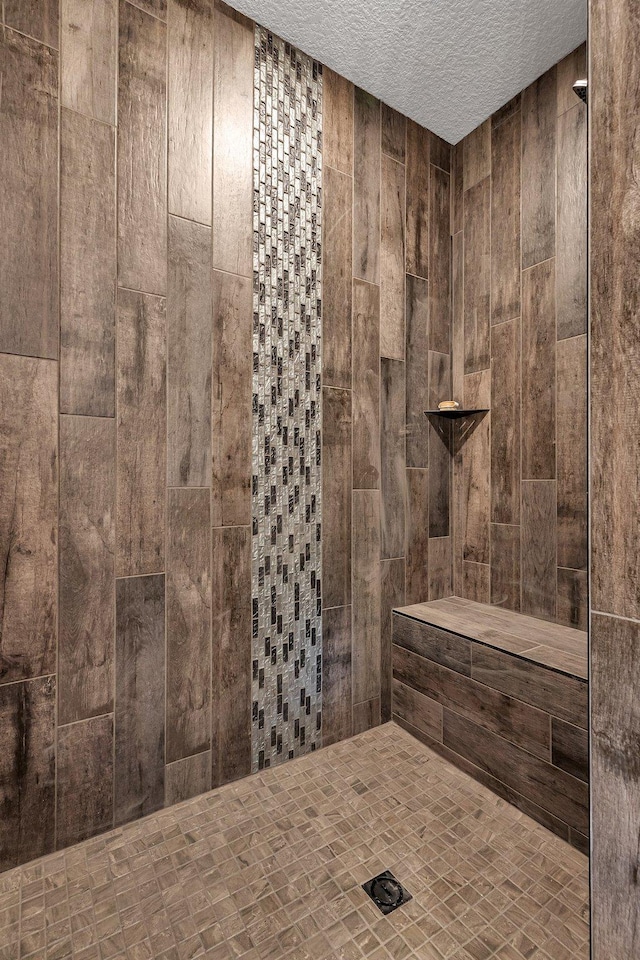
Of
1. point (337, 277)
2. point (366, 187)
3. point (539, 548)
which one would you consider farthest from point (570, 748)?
point (366, 187)

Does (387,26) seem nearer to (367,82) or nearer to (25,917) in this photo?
(367,82)

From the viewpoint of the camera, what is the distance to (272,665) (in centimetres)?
163

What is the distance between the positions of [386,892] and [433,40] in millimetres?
2563

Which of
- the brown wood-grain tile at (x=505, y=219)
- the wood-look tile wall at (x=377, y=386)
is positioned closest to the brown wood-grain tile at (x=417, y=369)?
the wood-look tile wall at (x=377, y=386)

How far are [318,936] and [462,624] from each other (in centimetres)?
102

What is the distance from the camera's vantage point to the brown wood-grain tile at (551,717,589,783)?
1.29 metres

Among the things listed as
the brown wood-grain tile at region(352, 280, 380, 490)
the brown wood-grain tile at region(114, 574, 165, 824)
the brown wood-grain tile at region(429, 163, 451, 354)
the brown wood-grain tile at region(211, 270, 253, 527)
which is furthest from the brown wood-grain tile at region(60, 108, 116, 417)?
the brown wood-grain tile at region(429, 163, 451, 354)

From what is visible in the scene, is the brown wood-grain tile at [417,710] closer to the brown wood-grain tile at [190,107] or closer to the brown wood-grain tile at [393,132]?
the brown wood-grain tile at [190,107]

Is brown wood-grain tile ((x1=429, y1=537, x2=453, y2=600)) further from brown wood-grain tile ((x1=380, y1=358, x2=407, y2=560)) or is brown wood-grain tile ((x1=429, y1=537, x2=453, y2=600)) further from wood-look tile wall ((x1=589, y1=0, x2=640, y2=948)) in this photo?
wood-look tile wall ((x1=589, y1=0, x2=640, y2=948))

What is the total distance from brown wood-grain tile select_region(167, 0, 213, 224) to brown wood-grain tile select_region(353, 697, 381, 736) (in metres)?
1.81

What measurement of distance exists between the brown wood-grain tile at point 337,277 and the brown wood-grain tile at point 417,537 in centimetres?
54

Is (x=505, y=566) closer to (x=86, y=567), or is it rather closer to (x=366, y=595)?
(x=366, y=595)

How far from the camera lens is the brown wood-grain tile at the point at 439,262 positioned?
2.12 meters

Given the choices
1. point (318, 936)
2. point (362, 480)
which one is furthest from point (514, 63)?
point (318, 936)
